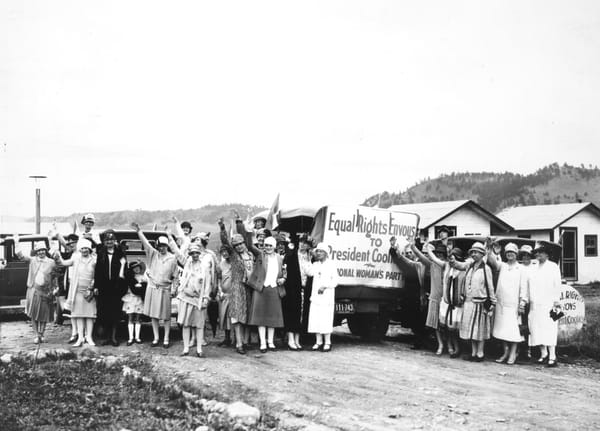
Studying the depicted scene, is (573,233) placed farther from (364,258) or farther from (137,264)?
(137,264)

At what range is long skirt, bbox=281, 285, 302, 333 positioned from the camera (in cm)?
1039

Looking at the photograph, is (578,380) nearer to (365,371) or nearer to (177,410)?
(365,371)

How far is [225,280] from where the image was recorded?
10.3 meters

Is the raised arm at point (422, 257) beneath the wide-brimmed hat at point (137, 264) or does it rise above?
above

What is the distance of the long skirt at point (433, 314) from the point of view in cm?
1052

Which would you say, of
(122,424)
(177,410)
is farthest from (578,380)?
(122,424)

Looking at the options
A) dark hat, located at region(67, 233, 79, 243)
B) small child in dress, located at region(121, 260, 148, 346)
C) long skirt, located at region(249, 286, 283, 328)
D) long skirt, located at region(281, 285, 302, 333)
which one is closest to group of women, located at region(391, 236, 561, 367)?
long skirt, located at region(281, 285, 302, 333)

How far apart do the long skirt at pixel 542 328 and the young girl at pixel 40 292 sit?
303 inches

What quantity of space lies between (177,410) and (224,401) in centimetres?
62

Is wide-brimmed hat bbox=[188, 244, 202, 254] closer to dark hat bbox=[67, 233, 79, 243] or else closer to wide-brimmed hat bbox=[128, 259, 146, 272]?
wide-brimmed hat bbox=[128, 259, 146, 272]

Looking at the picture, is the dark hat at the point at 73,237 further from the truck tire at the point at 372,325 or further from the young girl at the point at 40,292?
the truck tire at the point at 372,325

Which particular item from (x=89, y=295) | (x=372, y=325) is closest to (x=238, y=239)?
(x=89, y=295)

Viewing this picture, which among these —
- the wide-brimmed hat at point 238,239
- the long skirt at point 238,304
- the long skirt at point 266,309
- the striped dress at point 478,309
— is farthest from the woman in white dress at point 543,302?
the wide-brimmed hat at point 238,239

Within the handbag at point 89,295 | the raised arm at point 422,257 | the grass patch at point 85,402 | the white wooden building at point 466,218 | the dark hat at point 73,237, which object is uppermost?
the white wooden building at point 466,218
